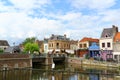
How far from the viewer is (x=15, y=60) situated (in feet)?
170

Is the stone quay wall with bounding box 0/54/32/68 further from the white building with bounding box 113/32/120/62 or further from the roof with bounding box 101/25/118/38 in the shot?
the roof with bounding box 101/25/118/38

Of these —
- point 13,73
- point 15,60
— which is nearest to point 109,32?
point 15,60

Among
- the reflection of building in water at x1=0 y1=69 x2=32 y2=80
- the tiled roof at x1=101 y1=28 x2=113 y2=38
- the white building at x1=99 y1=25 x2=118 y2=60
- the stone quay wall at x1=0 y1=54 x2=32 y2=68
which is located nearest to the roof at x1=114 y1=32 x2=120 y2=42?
the white building at x1=99 y1=25 x2=118 y2=60

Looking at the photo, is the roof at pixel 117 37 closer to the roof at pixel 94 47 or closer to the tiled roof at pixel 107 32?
the tiled roof at pixel 107 32

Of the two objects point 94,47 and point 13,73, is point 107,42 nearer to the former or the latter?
point 94,47

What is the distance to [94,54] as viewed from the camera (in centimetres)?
6806

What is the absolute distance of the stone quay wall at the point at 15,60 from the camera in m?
49.2

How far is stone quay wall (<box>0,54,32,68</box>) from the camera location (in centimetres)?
4925

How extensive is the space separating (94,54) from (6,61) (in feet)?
86.2

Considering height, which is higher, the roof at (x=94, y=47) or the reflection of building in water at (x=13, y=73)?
the roof at (x=94, y=47)

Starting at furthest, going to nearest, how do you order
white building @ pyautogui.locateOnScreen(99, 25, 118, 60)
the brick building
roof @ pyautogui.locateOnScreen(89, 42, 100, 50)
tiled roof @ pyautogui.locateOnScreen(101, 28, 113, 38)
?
the brick building, roof @ pyautogui.locateOnScreen(89, 42, 100, 50), tiled roof @ pyautogui.locateOnScreen(101, 28, 113, 38), white building @ pyautogui.locateOnScreen(99, 25, 118, 60)

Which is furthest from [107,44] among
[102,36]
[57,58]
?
[57,58]

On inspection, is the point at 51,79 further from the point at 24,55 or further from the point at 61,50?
the point at 61,50

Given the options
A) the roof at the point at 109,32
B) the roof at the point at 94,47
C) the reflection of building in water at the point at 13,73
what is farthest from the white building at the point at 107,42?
the reflection of building in water at the point at 13,73
